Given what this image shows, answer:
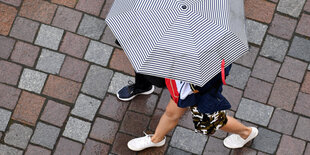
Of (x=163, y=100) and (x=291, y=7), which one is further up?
(x=291, y=7)

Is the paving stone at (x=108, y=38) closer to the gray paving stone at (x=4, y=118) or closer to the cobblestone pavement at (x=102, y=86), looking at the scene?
the cobblestone pavement at (x=102, y=86)

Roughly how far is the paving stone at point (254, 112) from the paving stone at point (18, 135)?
7.57ft

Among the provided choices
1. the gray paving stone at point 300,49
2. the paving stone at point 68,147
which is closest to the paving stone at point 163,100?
the paving stone at point 68,147

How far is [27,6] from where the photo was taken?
470 centimetres

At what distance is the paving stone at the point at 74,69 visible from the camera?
4469 mm

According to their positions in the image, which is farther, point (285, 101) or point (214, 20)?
point (285, 101)

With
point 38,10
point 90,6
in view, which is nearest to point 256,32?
point 90,6

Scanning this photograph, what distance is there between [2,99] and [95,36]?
1248 mm

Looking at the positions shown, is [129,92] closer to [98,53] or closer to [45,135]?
[98,53]

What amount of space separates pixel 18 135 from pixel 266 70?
2.83 metres

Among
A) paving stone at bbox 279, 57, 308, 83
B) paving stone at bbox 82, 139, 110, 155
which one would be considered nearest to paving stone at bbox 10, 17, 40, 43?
paving stone at bbox 82, 139, 110, 155

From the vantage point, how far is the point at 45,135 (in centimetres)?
430

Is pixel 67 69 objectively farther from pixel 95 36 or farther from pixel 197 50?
pixel 197 50

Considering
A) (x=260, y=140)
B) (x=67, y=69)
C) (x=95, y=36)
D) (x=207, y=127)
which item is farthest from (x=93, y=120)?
(x=260, y=140)
